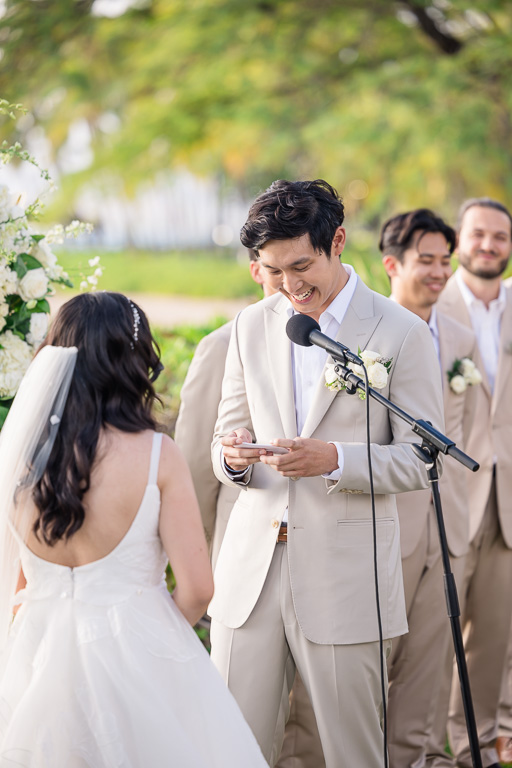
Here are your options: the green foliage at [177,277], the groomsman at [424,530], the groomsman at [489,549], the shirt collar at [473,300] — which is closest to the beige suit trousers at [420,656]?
the groomsman at [424,530]

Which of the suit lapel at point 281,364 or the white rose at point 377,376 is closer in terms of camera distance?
the white rose at point 377,376

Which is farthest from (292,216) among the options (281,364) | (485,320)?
(485,320)

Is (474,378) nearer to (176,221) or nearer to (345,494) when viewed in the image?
(345,494)

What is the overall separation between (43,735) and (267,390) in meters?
1.38

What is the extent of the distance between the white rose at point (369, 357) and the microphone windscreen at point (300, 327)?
26 centimetres

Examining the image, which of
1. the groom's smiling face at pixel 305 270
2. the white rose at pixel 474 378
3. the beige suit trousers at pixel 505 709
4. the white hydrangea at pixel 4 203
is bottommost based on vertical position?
the beige suit trousers at pixel 505 709

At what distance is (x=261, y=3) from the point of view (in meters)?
14.4

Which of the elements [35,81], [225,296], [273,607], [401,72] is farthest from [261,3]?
[273,607]

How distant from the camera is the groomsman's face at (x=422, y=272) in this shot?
4.45 metres

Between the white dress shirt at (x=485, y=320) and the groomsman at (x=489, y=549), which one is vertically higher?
the white dress shirt at (x=485, y=320)

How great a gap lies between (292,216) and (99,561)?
1326 millimetres

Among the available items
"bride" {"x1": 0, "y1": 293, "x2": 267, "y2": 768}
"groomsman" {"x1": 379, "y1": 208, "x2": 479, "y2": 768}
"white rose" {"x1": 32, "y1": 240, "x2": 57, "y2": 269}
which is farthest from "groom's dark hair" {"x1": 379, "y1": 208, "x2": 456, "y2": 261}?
"bride" {"x1": 0, "y1": 293, "x2": 267, "y2": 768}

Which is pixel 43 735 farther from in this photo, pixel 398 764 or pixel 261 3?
pixel 261 3

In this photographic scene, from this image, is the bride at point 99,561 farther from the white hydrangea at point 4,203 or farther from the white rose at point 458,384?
the white rose at point 458,384
